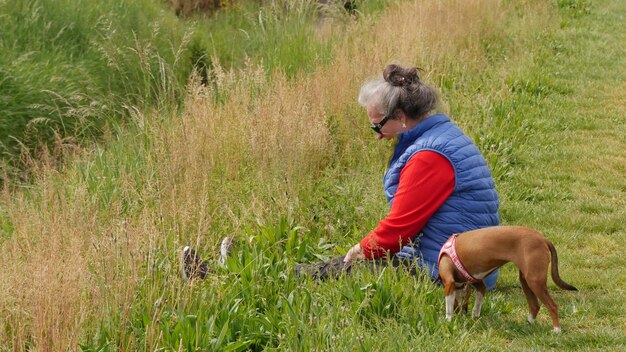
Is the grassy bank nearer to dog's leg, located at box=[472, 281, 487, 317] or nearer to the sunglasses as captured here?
the sunglasses

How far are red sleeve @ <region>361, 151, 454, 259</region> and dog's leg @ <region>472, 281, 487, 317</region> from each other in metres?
0.48

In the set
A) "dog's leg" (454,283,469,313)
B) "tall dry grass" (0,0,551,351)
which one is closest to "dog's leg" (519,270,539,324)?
"dog's leg" (454,283,469,313)

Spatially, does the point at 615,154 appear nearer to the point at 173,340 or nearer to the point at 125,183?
the point at 125,183

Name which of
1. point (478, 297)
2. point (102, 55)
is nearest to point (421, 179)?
point (478, 297)

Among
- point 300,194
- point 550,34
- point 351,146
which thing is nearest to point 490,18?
point 550,34

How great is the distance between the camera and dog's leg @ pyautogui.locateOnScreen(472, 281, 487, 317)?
15.6 feet

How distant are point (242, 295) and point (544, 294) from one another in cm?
167

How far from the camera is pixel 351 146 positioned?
25.5 feet

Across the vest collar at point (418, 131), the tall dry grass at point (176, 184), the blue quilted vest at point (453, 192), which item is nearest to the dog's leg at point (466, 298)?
the blue quilted vest at point (453, 192)

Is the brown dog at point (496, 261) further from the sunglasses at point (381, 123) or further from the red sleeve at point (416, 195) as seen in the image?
the sunglasses at point (381, 123)

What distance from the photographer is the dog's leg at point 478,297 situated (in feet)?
15.6

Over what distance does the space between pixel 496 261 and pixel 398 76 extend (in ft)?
4.03

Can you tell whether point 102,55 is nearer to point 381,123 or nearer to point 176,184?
point 176,184

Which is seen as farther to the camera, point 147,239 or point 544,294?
point 147,239
